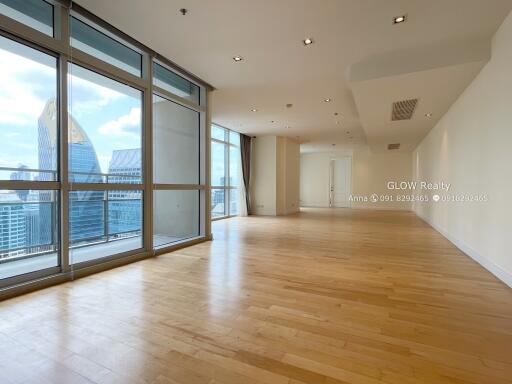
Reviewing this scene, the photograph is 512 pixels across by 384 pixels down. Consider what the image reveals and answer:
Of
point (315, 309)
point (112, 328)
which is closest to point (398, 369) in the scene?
point (315, 309)

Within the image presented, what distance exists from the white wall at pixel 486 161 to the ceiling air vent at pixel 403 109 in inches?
29.3

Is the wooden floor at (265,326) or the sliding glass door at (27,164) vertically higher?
the sliding glass door at (27,164)

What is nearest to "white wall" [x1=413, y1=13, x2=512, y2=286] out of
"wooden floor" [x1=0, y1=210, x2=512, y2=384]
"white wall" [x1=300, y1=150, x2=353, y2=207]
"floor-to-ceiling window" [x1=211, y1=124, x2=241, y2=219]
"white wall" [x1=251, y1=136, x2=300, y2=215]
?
"wooden floor" [x1=0, y1=210, x2=512, y2=384]

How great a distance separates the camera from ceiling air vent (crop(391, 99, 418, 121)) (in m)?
5.40

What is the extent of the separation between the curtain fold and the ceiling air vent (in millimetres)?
5312

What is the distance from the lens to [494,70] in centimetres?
344

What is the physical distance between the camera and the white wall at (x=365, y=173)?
13.4m

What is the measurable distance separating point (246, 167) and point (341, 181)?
22.8 ft

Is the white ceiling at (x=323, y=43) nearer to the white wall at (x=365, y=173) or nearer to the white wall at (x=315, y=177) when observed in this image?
the white wall at (x=365, y=173)

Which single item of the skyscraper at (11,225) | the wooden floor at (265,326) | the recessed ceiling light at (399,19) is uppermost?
the recessed ceiling light at (399,19)

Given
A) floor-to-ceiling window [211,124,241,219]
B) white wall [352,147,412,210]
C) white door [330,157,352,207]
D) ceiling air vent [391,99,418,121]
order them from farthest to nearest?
white door [330,157,352,207] → white wall [352,147,412,210] → floor-to-ceiling window [211,124,241,219] → ceiling air vent [391,99,418,121]

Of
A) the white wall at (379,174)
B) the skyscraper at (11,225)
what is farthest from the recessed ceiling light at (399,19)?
the white wall at (379,174)

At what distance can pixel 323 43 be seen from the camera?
3771mm

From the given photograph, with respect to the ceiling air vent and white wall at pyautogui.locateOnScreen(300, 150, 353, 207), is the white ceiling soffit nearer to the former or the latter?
the ceiling air vent
